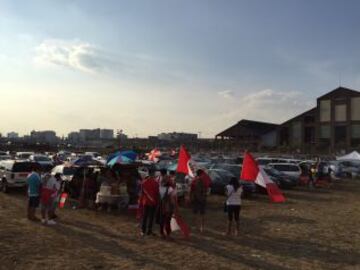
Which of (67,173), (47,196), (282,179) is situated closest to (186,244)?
(47,196)

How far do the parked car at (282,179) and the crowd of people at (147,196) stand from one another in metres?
14.6

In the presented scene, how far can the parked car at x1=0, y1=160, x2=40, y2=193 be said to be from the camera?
86.7ft

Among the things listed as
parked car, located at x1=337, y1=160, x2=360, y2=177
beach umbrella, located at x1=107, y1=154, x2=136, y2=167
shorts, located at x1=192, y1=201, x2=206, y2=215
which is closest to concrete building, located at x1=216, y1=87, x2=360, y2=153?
parked car, located at x1=337, y1=160, x2=360, y2=177

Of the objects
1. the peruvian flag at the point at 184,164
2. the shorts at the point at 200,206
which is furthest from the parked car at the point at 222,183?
the shorts at the point at 200,206

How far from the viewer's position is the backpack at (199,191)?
15.4m

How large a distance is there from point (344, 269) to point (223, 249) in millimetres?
2852

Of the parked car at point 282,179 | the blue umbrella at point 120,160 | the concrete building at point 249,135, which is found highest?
the concrete building at point 249,135

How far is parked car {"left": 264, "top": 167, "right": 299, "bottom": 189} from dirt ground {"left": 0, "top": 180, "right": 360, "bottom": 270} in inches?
492

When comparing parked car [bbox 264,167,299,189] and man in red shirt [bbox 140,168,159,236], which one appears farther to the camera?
parked car [bbox 264,167,299,189]

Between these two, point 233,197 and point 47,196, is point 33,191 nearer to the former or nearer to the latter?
point 47,196

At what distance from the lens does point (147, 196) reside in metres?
14.1

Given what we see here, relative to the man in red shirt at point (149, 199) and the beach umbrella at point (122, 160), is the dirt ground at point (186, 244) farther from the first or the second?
the beach umbrella at point (122, 160)

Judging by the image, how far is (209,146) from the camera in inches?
4028

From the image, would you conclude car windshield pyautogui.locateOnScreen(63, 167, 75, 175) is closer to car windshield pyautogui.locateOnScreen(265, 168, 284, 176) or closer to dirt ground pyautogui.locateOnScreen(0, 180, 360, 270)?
dirt ground pyautogui.locateOnScreen(0, 180, 360, 270)
